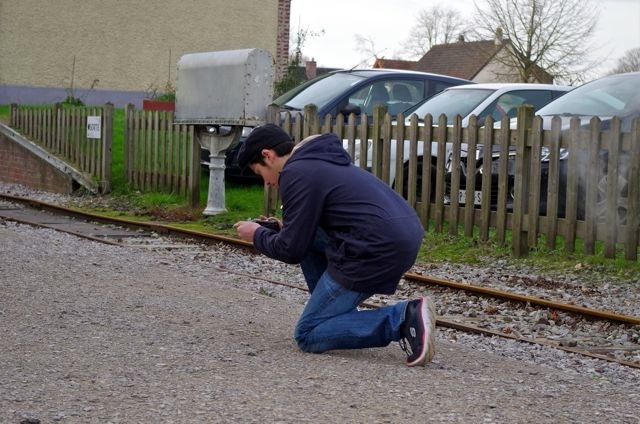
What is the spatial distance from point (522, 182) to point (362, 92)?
5.34 metres

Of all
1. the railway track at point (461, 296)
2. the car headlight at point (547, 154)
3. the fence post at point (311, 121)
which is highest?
the fence post at point (311, 121)

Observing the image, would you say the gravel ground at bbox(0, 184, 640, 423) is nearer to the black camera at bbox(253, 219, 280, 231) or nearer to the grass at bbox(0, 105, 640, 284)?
the black camera at bbox(253, 219, 280, 231)

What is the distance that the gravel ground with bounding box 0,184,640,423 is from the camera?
5.41 metres

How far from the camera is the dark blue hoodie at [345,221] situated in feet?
21.3

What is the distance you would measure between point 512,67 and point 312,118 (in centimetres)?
3244

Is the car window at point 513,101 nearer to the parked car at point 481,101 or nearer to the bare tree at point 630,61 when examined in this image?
the parked car at point 481,101

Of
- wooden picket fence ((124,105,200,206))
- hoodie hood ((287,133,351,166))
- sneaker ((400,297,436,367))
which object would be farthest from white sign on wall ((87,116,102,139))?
sneaker ((400,297,436,367))

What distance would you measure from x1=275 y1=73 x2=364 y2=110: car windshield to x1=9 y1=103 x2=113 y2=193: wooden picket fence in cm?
350

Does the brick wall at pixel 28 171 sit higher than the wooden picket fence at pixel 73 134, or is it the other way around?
the wooden picket fence at pixel 73 134

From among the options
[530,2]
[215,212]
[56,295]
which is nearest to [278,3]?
[530,2]

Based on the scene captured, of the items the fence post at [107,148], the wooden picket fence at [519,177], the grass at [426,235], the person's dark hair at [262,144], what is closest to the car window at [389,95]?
the wooden picket fence at [519,177]

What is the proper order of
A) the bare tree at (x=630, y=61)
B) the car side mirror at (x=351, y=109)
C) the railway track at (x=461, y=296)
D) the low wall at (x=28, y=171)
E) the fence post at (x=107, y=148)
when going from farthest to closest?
1. the bare tree at (x=630, y=61)
2. the low wall at (x=28, y=171)
3. the fence post at (x=107, y=148)
4. the car side mirror at (x=351, y=109)
5. the railway track at (x=461, y=296)

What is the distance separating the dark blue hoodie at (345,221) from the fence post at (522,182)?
5544mm

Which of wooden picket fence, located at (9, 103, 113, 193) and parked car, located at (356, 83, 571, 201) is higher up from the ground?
parked car, located at (356, 83, 571, 201)
